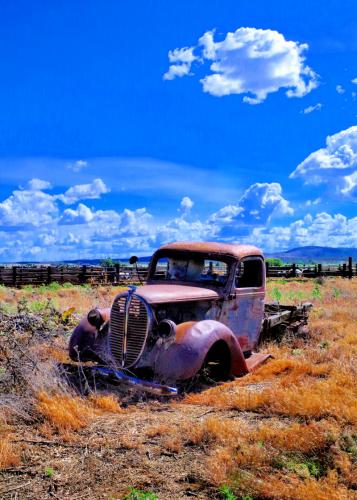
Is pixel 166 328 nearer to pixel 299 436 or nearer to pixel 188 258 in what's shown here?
pixel 188 258

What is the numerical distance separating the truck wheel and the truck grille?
103 cm

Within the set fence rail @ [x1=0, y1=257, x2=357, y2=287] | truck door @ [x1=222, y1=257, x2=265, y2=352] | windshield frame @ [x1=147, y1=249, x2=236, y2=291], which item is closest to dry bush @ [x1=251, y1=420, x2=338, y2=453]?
truck door @ [x1=222, y1=257, x2=265, y2=352]

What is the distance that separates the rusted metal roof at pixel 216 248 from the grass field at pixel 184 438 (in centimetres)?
193

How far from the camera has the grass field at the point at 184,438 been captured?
4094mm

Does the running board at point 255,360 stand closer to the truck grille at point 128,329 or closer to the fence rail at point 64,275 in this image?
the truck grille at point 128,329

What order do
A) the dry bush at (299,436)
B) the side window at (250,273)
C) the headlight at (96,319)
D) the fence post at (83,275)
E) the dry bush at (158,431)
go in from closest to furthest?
1. the dry bush at (299,436)
2. the dry bush at (158,431)
3. the headlight at (96,319)
4. the side window at (250,273)
5. the fence post at (83,275)

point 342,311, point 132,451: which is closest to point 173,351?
point 132,451

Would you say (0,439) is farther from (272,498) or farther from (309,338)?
(309,338)

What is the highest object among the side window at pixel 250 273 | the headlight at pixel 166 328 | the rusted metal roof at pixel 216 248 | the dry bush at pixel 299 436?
the rusted metal roof at pixel 216 248

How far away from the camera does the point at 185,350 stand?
6.30 m

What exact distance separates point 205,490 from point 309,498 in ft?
2.66

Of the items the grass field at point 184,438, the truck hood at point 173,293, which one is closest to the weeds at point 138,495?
the grass field at point 184,438

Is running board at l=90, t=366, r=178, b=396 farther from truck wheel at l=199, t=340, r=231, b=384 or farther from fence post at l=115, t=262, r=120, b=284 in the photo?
fence post at l=115, t=262, r=120, b=284

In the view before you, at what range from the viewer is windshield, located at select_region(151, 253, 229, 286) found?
814 centimetres
